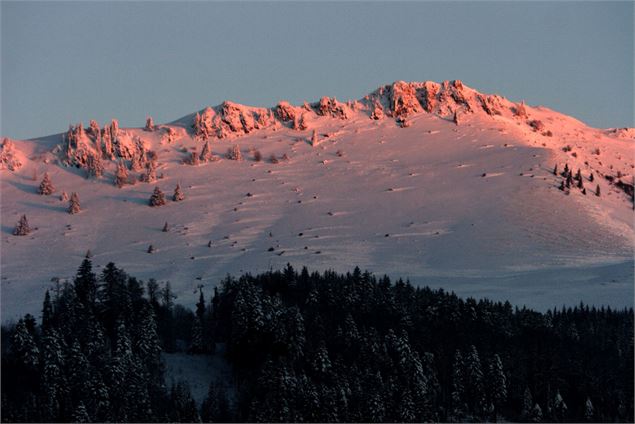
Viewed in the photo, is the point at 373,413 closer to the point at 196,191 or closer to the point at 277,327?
the point at 277,327

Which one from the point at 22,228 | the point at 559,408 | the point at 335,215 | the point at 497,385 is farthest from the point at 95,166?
the point at 559,408

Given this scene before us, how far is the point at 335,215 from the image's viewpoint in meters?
165

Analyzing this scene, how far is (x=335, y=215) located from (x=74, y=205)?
4334 cm

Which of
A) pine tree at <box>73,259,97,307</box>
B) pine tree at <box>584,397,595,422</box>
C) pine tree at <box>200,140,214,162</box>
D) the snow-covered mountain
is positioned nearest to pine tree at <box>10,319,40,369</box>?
A: pine tree at <box>73,259,97,307</box>

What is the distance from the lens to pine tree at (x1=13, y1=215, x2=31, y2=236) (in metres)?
162

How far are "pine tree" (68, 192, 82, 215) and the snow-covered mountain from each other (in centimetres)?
113

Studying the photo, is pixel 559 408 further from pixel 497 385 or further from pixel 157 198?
pixel 157 198

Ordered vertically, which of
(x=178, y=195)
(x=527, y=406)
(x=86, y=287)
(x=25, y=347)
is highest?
(x=178, y=195)

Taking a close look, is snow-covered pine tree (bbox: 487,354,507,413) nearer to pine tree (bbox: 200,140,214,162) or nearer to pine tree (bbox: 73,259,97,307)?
pine tree (bbox: 73,259,97,307)

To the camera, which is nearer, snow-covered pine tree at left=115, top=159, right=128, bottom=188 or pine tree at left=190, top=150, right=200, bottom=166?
snow-covered pine tree at left=115, top=159, right=128, bottom=188

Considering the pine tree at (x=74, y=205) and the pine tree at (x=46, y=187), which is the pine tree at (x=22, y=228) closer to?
the pine tree at (x=74, y=205)

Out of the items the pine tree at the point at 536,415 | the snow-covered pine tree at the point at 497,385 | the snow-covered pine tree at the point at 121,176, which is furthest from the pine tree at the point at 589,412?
the snow-covered pine tree at the point at 121,176

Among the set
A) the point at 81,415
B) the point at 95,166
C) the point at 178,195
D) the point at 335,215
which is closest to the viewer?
the point at 81,415

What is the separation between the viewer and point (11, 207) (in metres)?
174
